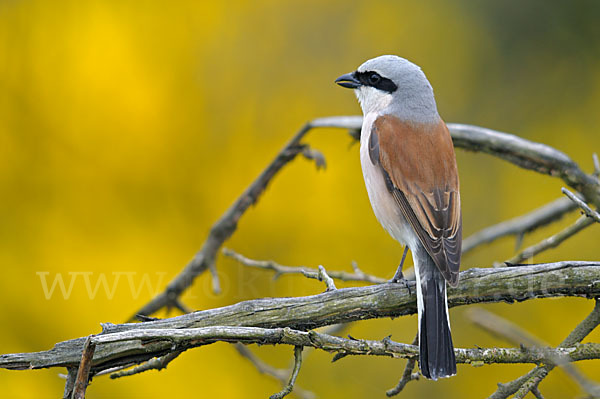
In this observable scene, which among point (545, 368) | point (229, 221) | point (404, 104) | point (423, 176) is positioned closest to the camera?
point (545, 368)

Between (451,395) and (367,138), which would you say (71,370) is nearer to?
(367,138)

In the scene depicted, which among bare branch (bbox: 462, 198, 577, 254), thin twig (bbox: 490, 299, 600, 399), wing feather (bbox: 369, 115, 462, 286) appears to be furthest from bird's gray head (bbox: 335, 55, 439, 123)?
thin twig (bbox: 490, 299, 600, 399)

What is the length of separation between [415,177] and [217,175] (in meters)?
2.02

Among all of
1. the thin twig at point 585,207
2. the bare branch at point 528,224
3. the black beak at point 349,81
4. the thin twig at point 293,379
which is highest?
the black beak at point 349,81

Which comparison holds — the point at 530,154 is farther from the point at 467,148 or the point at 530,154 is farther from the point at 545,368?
the point at 545,368

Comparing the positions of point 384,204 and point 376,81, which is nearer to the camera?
point 384,204

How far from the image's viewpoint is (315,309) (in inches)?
87.8

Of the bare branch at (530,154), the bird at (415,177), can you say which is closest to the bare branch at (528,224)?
the bare branch at (530,154)

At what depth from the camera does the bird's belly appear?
10.1 feet

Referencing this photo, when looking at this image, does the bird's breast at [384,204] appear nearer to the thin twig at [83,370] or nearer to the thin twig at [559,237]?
the thin twig at [559,237]

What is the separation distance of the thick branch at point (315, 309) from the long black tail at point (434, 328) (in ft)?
0.60

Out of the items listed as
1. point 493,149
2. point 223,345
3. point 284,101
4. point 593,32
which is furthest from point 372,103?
point 593,32

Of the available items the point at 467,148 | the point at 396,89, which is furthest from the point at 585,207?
the point at 396,89

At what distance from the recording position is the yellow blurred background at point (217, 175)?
14.1ft
